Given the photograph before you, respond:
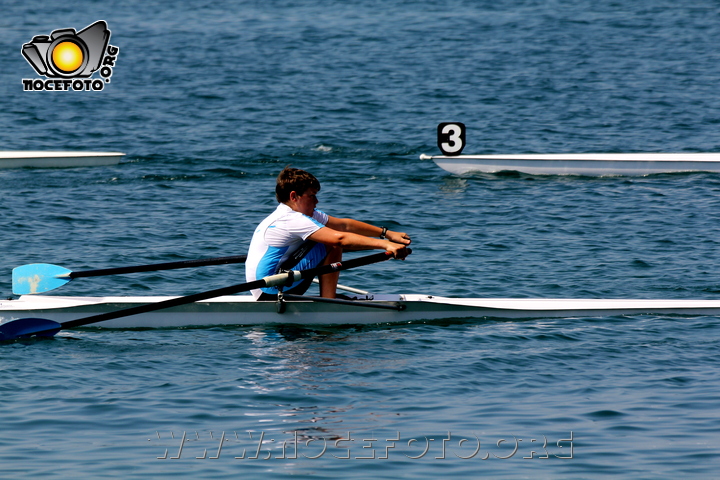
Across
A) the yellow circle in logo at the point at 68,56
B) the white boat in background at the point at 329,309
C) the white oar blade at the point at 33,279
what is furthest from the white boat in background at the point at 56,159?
the yellow circle in logo at the point at 68,56

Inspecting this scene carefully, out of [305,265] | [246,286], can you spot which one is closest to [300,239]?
[305,265]

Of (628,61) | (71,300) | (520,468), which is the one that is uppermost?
(628,61)

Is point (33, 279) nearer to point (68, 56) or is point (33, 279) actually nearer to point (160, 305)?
point (160, 305)

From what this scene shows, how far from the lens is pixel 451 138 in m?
16.3

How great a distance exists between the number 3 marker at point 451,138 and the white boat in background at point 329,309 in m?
8.07

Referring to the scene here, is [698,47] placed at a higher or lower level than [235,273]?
higher

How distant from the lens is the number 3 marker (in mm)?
16266

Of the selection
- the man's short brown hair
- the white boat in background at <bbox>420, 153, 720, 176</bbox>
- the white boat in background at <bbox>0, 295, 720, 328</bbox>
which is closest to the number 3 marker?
the white boat in background at <bbox>420, 153, 720, 176</bbox>

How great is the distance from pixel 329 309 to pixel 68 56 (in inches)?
815

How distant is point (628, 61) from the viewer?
27.2 metres

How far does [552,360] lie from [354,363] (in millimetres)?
1549

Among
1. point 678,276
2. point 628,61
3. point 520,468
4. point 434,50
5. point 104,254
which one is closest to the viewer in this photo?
point 520,468

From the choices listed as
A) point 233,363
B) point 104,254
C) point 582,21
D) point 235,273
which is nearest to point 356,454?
point 233,363

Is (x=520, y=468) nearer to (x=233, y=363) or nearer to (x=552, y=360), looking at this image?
(x=552, y=360)
